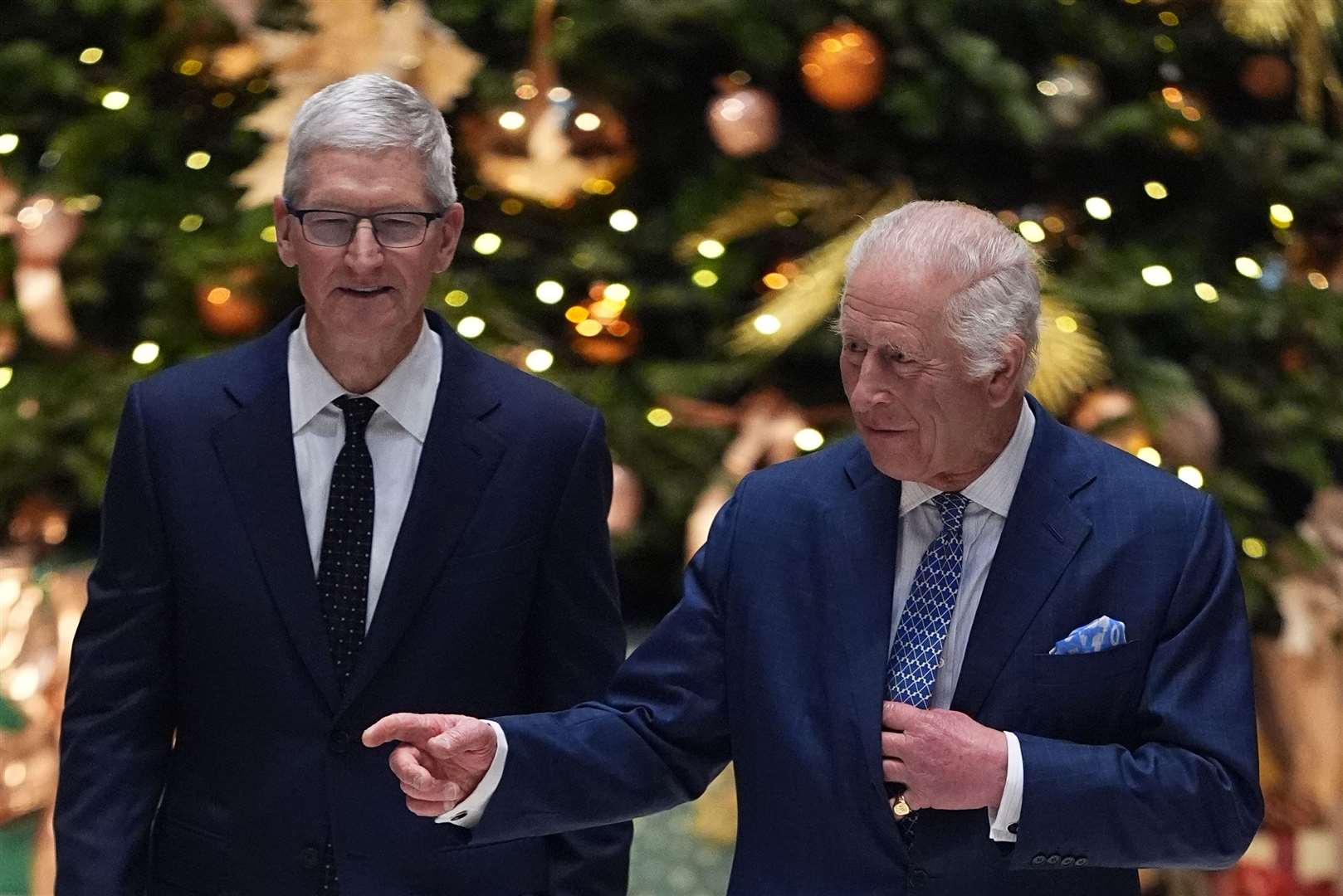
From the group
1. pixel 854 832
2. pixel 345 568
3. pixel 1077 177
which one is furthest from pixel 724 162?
pixel 854 832

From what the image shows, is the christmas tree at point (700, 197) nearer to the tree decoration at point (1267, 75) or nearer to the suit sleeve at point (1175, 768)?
the tree decoration at point (1267, 75)

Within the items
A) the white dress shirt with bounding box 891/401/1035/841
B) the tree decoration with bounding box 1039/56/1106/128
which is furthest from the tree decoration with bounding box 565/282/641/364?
the white dress shirt with bounding box 891/401/1035/841

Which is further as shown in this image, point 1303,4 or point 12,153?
point 12,153

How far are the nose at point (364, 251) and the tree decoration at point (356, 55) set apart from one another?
1.45 metres

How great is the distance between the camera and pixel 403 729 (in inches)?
89.2

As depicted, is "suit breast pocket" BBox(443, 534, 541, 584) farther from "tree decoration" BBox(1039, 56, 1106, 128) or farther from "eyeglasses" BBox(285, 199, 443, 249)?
"tree decoration" BBox(1039, 56, 1106, 128)

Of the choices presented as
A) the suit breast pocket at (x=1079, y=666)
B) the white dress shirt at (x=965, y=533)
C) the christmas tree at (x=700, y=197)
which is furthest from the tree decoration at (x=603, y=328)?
the suit breast pocket at (x=1079, y=666)

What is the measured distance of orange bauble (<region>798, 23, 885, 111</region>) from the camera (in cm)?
405

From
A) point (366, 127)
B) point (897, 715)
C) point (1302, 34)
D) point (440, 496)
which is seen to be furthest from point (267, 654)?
point (1302, 34)

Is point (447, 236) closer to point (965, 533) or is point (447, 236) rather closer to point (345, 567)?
point (345, 567)

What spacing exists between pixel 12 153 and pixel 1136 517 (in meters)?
3.13

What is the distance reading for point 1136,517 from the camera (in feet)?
7.61

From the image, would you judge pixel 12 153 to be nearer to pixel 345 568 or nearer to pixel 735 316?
pixel 735 316

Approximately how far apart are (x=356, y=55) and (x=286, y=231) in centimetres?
147
